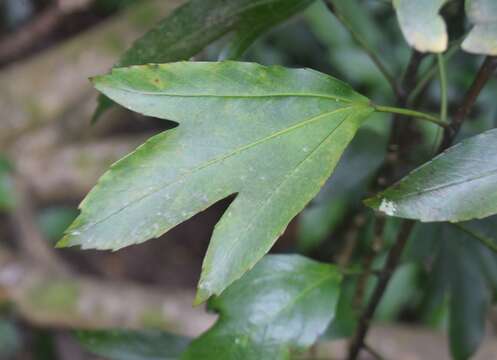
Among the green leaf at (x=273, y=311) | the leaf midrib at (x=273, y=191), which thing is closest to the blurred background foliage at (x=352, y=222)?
the green leaf at (x=273, y=311)

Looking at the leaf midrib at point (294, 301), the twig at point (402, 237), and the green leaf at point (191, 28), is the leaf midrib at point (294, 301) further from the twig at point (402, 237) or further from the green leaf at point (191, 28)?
the green leaf at point (191, 28)

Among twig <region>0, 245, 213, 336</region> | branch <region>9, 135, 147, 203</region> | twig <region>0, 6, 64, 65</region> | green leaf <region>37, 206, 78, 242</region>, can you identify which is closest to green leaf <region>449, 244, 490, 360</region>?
twig <region>0, 245, 213, 336</region>

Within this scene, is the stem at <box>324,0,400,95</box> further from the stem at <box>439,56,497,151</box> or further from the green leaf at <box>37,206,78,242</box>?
the green leaf at <box>37,206,78,242</box>

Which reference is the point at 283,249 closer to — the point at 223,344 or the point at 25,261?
the point at 25,261


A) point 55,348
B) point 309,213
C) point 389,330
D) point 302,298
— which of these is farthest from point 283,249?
point 302,298

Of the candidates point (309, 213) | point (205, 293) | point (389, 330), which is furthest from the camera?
point (309, 213)

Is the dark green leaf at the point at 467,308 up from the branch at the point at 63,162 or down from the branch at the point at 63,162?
down

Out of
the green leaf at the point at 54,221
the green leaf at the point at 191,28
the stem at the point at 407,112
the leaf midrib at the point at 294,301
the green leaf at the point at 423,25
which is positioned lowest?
the green leaf at the point at 54,221
